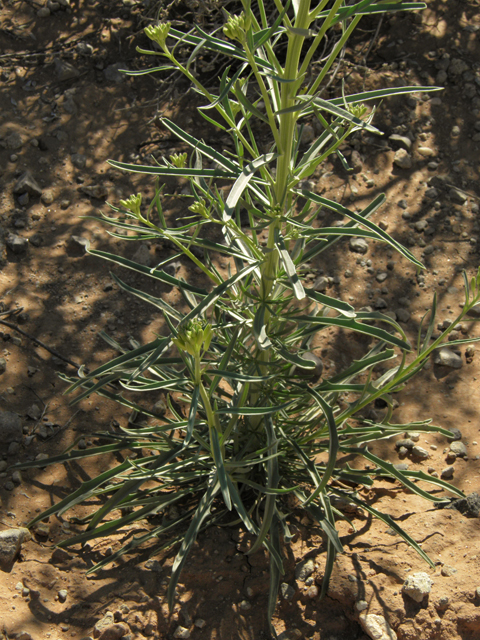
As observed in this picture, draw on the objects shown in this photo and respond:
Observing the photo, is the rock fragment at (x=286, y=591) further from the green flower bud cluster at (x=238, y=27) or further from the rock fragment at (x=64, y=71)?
the rock fragment at (x=64, y=71)

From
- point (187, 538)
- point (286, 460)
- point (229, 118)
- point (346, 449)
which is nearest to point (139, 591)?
point (187, 538)

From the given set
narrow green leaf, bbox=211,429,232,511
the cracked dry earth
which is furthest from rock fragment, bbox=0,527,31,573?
narrow green leaf, bbox=211,429,232,511

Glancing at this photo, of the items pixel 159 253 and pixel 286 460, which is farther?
pixel 159 253

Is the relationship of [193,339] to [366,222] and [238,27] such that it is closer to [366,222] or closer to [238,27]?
[366,222]

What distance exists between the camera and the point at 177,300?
2717 millimetres

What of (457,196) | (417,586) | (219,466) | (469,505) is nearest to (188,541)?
(219,466)

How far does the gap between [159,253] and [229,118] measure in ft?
4.68

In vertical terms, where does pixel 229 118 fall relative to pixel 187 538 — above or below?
above

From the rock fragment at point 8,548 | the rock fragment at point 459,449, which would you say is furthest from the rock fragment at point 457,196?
the rock fragment at point 8,548

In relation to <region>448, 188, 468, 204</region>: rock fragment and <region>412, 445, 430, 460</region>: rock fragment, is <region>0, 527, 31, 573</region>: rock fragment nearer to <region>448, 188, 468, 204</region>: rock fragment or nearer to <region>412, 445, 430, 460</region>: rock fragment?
<region>412, 445, 430, 460</region>: rock fragment

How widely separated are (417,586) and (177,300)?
163 centimetres

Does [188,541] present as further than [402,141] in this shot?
No

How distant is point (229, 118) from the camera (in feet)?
4.94

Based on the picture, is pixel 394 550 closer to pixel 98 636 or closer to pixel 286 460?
pixel 286 460
